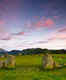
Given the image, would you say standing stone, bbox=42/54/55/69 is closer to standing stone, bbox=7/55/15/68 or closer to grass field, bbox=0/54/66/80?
grass field, bbox=0/54/66/80

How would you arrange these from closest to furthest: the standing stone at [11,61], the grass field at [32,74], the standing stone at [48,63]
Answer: the grass field at [32,74] < the standing stone at [48,63] < the standing stone at [11,61]

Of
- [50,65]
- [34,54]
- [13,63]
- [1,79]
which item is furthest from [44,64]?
[34,54]

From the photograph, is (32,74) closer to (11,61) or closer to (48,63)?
(48,63)

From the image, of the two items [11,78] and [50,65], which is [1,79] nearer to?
[11,78]

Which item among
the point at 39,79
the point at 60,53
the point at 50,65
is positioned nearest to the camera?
the point at 39,79

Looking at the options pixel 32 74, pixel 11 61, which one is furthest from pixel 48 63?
pixel 11 61

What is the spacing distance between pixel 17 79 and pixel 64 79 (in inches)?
99.0

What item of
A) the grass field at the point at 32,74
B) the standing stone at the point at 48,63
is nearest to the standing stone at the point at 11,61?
the grass field at the point at 32,74

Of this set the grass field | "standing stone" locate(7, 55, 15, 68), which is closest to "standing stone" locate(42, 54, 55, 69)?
the grass field

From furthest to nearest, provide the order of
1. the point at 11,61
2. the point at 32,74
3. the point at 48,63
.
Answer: the point at 11,61, the point at 48,63, the point at 32,74

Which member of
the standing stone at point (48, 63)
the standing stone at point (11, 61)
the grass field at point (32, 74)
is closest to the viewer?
the grass field at point (32, 74)

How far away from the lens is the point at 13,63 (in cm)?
1138

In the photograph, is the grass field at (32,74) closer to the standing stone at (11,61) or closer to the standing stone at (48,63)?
the standing stone at (48,63)

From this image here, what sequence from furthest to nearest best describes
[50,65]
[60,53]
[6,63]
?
[60,53] < [6,63] < [50,65]
